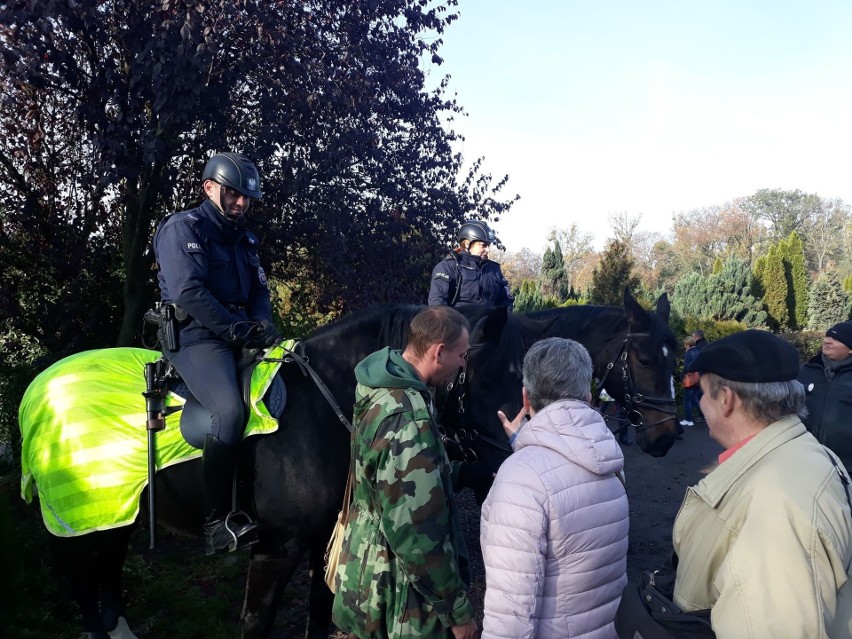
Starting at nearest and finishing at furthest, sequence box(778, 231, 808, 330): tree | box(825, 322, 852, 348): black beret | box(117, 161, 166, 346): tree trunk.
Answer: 1. box(825, 322, 852, 348): black beret
2. box(117, 161, 166, 346): tree trunk
3. box(778, 231, 808, 330): tree

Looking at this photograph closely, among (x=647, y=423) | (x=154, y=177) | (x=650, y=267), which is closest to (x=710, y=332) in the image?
(x=647, y=423)

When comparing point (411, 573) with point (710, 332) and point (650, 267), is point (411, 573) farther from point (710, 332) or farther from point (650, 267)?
point (650, 267)

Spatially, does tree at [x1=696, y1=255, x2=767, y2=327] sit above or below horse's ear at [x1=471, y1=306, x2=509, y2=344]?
below

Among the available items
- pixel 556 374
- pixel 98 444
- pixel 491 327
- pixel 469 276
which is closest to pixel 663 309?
pixel 469 276

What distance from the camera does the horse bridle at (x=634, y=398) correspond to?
4.53 m

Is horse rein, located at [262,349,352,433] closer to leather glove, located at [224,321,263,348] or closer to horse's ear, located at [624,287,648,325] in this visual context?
leather glove, located at [224,321,263,348]

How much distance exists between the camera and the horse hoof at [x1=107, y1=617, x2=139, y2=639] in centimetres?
365

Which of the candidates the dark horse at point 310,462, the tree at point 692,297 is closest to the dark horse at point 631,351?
the dark horse at point 310,462

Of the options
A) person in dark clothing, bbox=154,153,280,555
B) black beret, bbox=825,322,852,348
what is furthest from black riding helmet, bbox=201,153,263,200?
black beret, bbox=825,322,852,348

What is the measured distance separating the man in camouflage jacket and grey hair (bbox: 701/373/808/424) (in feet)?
3.28

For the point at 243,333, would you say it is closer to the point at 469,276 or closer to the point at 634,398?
the point at 469,276

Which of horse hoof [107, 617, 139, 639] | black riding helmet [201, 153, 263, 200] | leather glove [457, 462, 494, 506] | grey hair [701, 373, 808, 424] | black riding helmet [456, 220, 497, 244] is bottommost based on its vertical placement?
horse hoof [107, 617, 139, 639]

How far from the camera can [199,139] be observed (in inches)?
260

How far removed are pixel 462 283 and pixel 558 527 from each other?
390 cm
